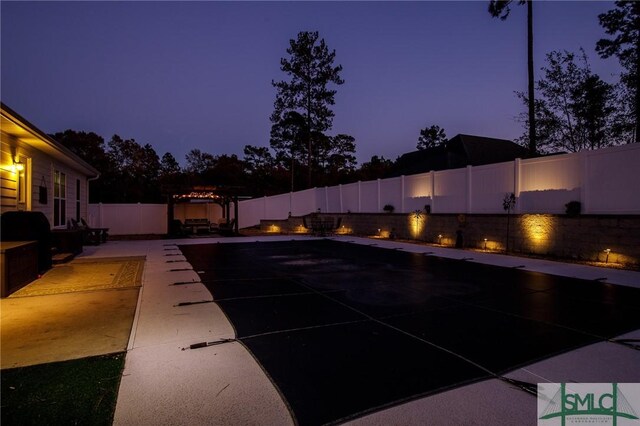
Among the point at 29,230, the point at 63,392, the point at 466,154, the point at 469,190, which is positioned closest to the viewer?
the point at 63,392

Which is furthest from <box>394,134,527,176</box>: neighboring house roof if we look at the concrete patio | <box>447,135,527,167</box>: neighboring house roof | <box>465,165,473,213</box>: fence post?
the concrete patio

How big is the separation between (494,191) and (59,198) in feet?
46.5

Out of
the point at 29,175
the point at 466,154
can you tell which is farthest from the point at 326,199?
the point at 29,175

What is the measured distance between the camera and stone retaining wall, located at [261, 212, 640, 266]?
8000mm

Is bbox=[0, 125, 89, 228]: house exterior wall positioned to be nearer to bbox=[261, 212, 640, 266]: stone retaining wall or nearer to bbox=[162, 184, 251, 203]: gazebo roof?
bbox=[162, 184, 251, 203]: gazebo roof

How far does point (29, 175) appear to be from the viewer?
27.0ft

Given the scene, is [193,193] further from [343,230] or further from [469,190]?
[469,190]

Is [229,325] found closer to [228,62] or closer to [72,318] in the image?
[72,318]

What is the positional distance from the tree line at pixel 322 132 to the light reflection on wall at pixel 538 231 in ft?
15.2

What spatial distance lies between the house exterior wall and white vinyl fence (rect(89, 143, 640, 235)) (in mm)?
9846

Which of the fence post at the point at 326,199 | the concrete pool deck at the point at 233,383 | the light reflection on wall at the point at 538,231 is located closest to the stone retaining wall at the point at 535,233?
the light reflection on wall at the point at 538,231

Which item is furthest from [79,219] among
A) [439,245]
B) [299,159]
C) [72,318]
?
[299,159]

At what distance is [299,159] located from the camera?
3403 centimetres

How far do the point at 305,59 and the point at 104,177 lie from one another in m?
20.1
